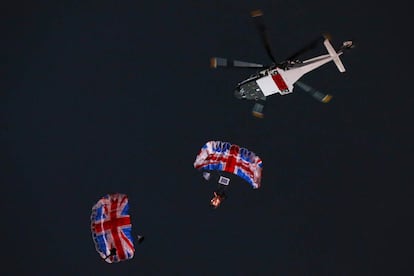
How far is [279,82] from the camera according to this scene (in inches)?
2114

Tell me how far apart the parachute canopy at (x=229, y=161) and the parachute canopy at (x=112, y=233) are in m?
9.59

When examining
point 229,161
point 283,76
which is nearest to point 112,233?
point 229,161

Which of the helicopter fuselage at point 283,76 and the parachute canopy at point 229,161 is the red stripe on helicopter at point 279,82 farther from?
the parachute canopy at point 229,161

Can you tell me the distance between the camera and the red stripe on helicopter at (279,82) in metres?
53.3

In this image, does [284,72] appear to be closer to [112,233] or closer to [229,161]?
[229,161]

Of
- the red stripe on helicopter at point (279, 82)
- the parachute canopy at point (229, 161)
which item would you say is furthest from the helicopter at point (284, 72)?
the parachute canopy at point (229, 161)

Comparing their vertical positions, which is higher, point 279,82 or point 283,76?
point 283,76

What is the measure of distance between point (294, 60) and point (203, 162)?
13380 mm

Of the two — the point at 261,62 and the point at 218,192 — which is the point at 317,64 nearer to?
the point at 261,62

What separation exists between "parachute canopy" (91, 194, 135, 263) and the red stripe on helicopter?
18754mm

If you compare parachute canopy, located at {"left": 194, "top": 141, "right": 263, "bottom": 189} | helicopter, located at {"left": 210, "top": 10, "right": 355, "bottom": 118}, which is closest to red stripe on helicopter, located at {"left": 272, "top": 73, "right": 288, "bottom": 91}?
helicopter, located at {"left": 210, "top": 10, "right": 355, "bottom": 118}

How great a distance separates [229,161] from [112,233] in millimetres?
13519

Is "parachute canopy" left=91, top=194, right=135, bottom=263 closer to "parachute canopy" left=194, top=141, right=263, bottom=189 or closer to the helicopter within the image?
"parachute canopy" left=194, top=141, right=263, bottom=189

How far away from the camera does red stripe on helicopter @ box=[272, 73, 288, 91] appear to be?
175ft
